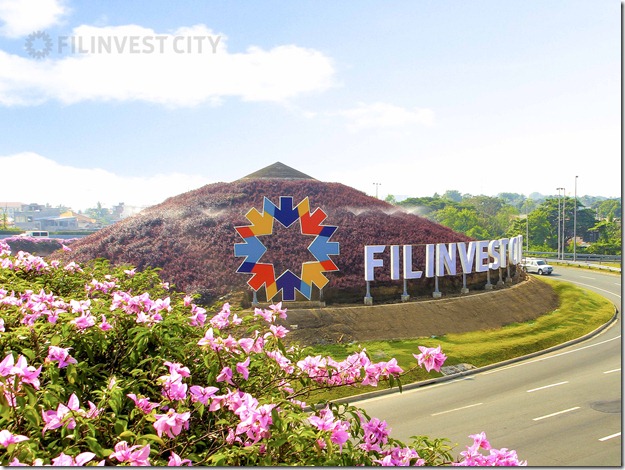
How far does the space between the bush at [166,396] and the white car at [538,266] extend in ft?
133

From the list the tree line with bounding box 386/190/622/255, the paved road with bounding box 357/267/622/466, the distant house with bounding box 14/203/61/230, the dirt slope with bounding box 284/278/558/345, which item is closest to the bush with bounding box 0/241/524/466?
the paved road with bounding box 357/267/622/466

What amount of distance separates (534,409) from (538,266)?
28812 mm

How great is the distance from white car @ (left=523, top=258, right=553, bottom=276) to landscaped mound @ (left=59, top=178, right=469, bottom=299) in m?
11.8

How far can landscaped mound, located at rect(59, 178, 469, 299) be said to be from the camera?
24969 millimetres

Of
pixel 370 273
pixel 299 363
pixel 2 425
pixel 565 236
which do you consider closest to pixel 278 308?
pixel 299 363

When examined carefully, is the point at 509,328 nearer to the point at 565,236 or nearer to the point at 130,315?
the point at 565,236

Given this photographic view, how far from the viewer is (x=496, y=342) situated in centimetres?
2447

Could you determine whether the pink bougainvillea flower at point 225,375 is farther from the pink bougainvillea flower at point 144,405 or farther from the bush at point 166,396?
the pink bougainvillea flower at point 144,405

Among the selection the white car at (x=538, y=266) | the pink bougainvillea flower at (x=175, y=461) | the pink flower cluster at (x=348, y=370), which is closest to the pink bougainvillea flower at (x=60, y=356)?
the pink bougainvillea flower at (x=175, y=461)

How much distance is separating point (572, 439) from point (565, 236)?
3337 cm

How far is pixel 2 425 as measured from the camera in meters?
3.85

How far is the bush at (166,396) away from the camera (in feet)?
12.2

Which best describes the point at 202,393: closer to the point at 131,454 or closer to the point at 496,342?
the point at 131,454

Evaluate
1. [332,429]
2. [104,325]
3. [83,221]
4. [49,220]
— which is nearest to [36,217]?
[49,220]
